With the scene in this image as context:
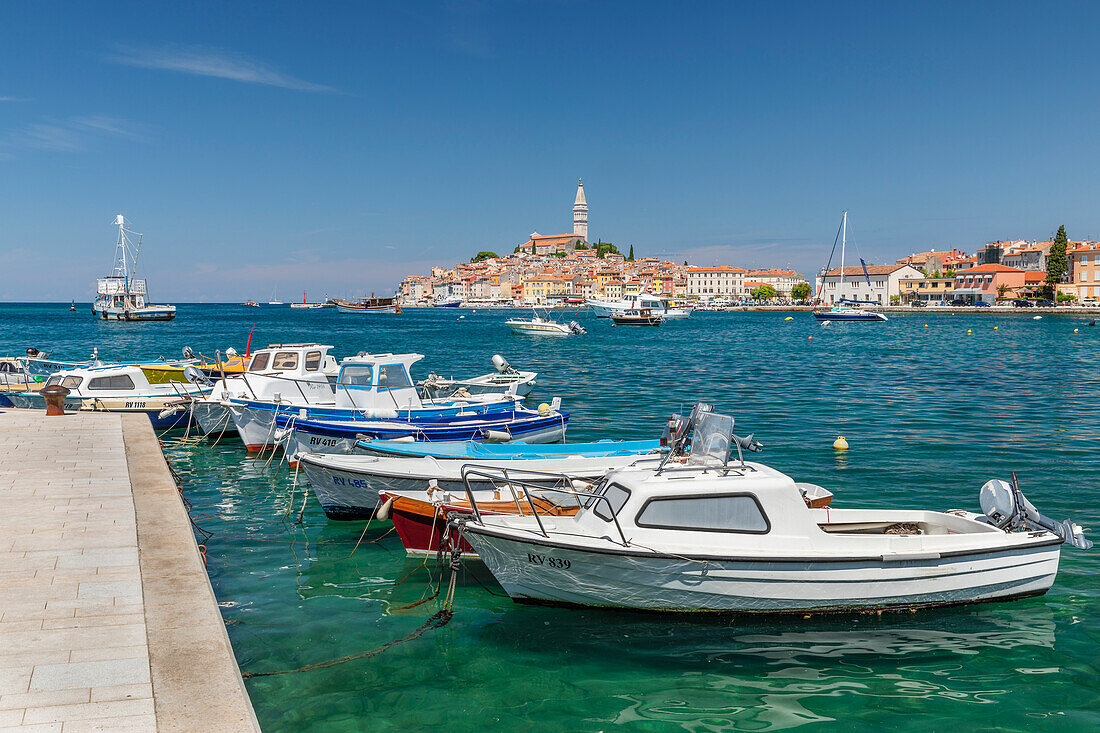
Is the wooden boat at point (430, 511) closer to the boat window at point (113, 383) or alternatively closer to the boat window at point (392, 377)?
the boat window at point (392, 377)

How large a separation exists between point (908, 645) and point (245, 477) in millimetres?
13702

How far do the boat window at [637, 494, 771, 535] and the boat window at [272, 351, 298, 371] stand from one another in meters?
14.1

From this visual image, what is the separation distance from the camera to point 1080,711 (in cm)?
728

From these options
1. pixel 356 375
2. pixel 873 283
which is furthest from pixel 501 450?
pixel 873 283

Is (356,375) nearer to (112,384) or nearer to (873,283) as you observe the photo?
(112,384)

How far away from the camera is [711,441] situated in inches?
369

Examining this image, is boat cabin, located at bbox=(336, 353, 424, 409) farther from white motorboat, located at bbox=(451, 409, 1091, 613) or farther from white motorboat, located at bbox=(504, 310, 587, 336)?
white motorboat, located at bbox=(504, 310, 587, 336)

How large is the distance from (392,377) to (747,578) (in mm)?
11511

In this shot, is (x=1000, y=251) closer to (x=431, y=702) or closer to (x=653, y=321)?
(x=653, y=321)

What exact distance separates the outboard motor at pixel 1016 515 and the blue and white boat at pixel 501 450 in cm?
504

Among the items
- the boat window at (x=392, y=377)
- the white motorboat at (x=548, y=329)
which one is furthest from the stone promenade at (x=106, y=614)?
the white motorboat at (x=548, y=329)

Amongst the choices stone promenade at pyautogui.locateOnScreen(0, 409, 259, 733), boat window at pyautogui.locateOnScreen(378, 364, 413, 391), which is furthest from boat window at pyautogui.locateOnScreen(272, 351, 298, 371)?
stone promenade at pyautogui.locateOnScreen(0, 409, 259, 733)

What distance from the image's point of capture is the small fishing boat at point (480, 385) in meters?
19.8

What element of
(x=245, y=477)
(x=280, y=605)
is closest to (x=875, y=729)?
(x=280, y=605)
